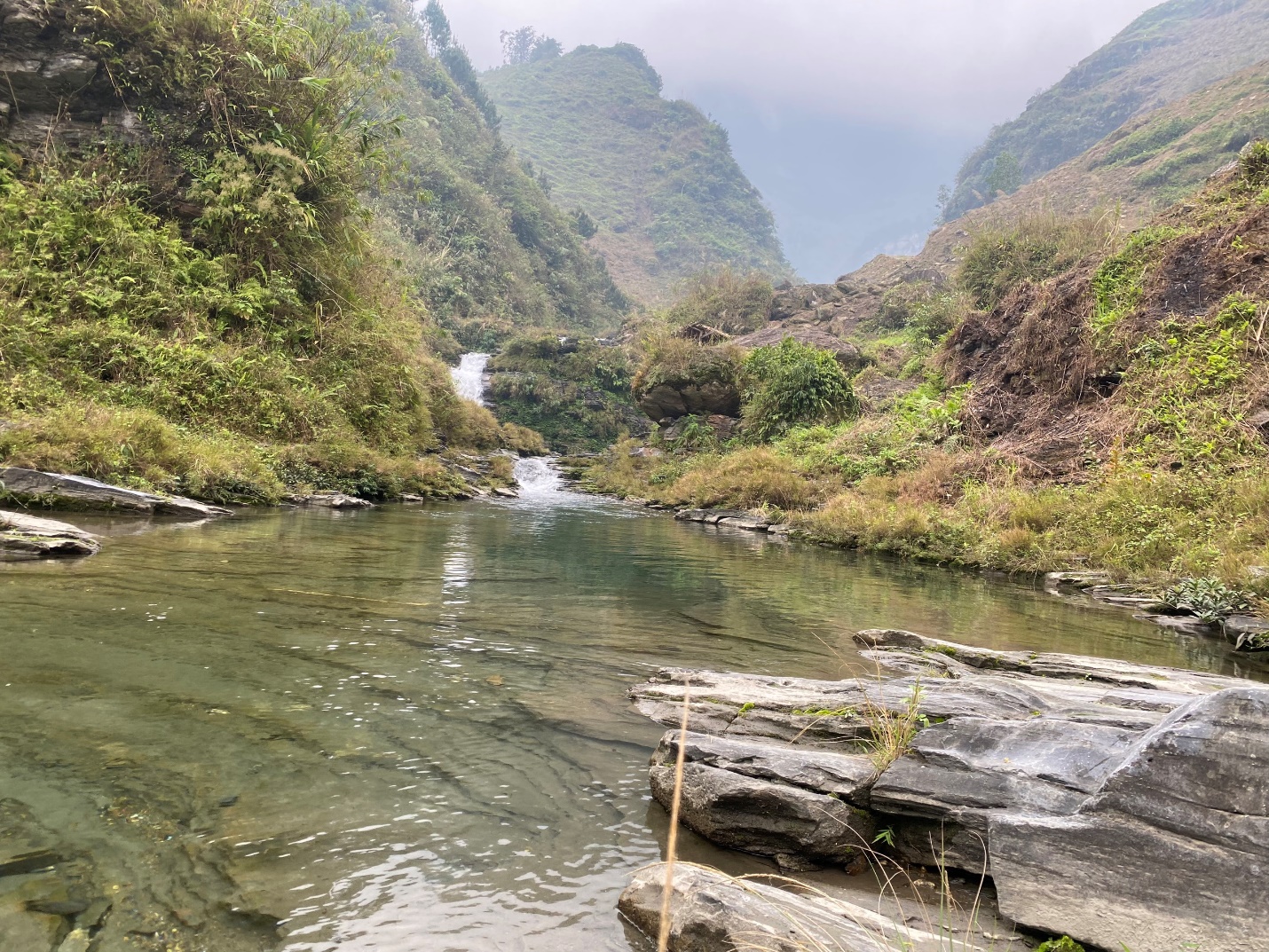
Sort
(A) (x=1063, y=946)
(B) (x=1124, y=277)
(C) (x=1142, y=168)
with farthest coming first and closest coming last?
1. (C) (x=1142, y=168)
2. (B) (x=1124, y=277)
3. (A) (x=1063, y=946)

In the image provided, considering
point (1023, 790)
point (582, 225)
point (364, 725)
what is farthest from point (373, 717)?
point (582, 225)

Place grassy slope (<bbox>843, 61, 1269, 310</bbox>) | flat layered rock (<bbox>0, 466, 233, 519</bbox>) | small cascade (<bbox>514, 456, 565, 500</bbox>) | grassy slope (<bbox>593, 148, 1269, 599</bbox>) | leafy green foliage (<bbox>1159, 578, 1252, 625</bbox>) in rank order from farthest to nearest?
grassy slope (<bbox>843, 61, 1269, 310</bbox>), small cascade (<bbox>514, 456, 565, 500</bbox>), grassy slope (<bbox>593, 148, 1269, 599</bbox>), flat layered rock (<bbox>0, 466, 233, 519</bbox>), leafy green foliage (<bbox>1159, 578, 1252, 625</bbox>)

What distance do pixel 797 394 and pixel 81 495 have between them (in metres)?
18.3

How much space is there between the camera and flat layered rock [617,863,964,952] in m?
1.78

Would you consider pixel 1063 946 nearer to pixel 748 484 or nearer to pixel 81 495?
pixel 81 495

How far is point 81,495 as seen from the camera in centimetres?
936

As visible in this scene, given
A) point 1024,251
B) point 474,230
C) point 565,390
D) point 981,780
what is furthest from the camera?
point 474,230

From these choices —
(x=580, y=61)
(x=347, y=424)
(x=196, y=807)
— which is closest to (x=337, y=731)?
(x=196, y=807)

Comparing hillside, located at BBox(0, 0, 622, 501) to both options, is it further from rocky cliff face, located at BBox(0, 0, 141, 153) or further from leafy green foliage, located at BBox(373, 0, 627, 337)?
leafy green foliage, located at BBox(373, 0, 627, 337)

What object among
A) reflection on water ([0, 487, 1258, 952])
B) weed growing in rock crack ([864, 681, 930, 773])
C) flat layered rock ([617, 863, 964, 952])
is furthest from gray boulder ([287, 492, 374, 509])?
flat layered rock ([617, 863, 964, 952])

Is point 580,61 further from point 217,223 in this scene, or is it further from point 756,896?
point 756,896

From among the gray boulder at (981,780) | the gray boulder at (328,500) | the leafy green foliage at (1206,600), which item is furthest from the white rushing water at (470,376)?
the gray boulder at (981,780)

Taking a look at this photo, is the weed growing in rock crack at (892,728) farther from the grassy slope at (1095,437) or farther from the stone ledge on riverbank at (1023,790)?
the grassy slope at (1095,437)

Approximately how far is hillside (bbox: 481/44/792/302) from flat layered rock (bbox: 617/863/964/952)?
7954 centimetres
